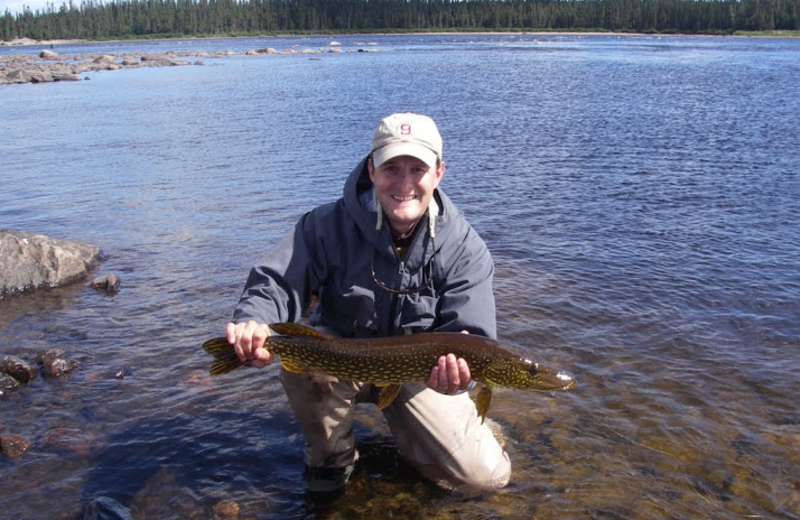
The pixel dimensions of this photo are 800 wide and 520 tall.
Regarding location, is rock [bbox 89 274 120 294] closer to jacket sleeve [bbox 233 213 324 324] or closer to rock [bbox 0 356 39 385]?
rock [bbox 0 356 39 385]

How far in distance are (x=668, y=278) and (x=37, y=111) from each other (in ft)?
97.4

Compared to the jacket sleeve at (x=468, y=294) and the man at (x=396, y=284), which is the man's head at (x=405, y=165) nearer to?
the man at (x=396, y=284)

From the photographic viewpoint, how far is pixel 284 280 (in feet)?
15.7

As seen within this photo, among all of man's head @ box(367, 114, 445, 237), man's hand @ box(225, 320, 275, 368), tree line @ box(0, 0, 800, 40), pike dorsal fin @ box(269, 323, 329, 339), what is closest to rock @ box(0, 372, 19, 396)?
man's hand @ box(225, 320, 275, 368)

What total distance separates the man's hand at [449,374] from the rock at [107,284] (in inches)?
245

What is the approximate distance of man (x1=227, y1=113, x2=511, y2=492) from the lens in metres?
4.71

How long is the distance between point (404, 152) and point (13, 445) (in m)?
3.99

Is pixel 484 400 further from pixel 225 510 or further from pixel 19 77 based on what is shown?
pixel 19 77

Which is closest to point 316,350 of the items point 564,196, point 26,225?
point 26,225

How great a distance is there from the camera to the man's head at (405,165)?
4.61 meters

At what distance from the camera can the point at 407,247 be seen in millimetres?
4965

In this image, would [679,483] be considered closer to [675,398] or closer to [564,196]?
[675,398]

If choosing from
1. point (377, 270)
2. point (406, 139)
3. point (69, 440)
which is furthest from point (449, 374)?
point (69, 440)

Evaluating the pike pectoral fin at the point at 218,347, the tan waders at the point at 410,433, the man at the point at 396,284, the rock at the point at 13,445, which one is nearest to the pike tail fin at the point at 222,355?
the pike pectoral fin at the point at 218,347
